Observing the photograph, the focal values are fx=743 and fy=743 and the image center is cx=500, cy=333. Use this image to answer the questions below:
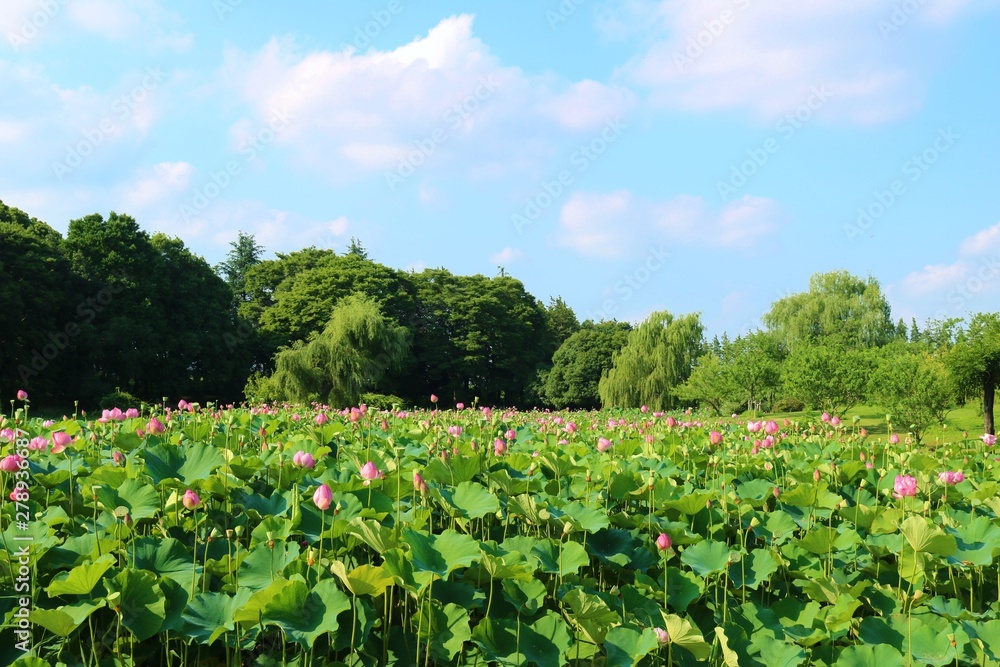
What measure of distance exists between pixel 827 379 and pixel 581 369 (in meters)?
17.4

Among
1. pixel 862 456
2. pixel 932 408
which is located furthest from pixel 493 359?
pixel 862 456

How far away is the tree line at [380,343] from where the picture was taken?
23.3m

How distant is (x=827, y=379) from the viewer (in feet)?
80.6

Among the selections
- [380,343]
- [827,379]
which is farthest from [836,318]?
[380,343]

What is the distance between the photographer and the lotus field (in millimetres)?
1740

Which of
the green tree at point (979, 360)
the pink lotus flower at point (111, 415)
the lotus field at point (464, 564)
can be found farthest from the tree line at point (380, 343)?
the lotus field at point (464, 564)

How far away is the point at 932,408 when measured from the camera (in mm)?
20219

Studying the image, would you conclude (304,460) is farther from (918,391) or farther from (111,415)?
A: (918,391)

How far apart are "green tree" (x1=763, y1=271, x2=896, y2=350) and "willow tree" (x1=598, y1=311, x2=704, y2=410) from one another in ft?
28.5

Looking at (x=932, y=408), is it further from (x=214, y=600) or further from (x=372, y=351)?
(x=214, y=600)

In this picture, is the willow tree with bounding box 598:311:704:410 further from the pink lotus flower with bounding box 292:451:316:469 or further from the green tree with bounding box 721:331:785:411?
the pink lotus flower with bounding box 292:451:316:469

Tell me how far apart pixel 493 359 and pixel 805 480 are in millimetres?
39826

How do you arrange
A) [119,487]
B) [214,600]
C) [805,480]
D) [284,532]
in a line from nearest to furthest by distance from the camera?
1. [214,600]
2. [284,532]
3. [119,487]
4. [805,480]

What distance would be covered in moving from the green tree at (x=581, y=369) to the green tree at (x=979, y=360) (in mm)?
20087
